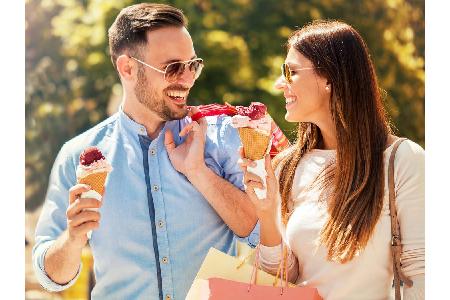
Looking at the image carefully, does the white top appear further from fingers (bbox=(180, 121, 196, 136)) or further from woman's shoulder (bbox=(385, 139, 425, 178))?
fingers (bbox=(180, 121, 196, 136))

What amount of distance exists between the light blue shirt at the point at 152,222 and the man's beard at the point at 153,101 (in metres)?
0.08

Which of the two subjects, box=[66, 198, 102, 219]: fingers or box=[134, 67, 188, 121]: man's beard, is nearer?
box=[66, 198, 102, 219]: fingers

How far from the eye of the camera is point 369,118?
2.92 m

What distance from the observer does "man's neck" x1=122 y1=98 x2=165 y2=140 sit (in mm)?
3176

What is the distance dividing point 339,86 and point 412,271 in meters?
0.70

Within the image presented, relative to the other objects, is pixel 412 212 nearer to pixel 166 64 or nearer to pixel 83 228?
pixel 166 64

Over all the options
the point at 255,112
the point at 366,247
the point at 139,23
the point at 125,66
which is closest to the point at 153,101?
the point at 125,66

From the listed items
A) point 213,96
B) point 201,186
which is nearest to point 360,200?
point 201,186

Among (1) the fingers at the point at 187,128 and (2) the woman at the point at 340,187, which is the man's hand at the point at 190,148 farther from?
(2) the woman at the point at 340,187

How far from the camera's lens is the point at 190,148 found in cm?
310

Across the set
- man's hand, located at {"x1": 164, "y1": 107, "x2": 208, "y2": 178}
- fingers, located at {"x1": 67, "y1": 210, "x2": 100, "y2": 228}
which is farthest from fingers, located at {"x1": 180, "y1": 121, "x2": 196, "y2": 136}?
fingers, located at {"x1": 67, "y1": 210, "x2": 100, "y2": 228}

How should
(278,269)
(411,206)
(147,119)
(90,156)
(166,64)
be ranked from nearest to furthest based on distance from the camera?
(411,206), (278,269), (90,156), (166,64), (147,119)

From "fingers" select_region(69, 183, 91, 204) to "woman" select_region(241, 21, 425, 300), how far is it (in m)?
0.58

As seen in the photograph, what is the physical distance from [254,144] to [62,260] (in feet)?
2.83
